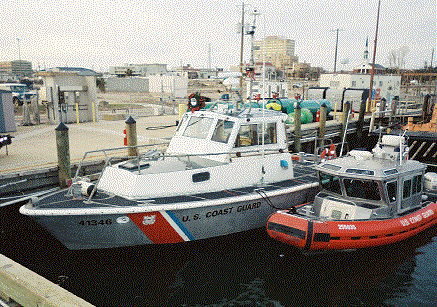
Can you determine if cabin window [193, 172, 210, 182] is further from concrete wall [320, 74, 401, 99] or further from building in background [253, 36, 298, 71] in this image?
concrete wall [320, 74, 401, 99]

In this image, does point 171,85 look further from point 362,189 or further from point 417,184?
point 362,189

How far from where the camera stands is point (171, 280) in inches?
292

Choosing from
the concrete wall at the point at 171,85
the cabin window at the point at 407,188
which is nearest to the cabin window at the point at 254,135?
the cabin window at the point at 407,188

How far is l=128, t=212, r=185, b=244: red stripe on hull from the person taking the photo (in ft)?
24.4

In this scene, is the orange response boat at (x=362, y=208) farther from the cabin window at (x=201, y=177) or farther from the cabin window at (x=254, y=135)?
the cabin window at (x=201, y=177)

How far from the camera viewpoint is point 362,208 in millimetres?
8508

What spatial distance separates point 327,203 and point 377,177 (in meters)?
1.29

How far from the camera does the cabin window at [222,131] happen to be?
9.19m

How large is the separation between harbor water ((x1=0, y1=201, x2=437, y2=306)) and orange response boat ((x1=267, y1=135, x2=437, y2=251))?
530mm

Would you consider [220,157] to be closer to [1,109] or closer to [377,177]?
[377,177]

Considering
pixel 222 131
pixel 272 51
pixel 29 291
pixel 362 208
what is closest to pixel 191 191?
pixel 222 131

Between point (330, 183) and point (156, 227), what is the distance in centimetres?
432

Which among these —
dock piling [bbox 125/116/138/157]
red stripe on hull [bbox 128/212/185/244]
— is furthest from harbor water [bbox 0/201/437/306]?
dock piling [bbox 125/116/138/157]

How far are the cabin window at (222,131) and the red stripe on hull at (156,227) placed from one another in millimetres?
2591
